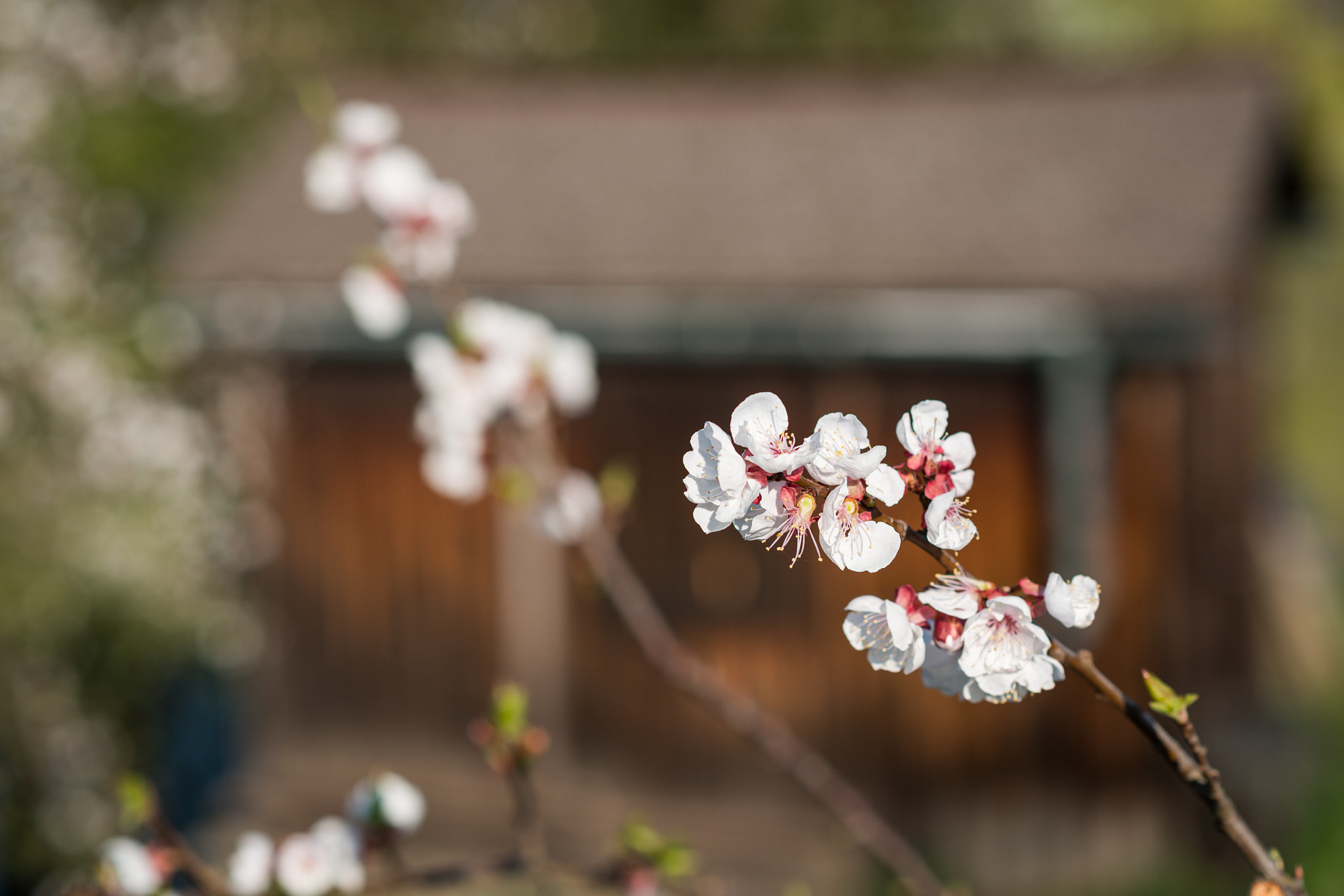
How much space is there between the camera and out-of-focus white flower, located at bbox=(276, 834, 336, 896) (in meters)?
1.73

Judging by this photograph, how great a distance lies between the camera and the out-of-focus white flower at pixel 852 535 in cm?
101

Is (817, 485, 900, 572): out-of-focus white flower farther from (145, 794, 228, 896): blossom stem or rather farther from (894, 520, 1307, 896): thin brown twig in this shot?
(145, 794, 228, 896): blossom stem

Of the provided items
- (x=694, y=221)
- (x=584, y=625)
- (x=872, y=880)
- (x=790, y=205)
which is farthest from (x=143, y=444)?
(x=872, y=880)

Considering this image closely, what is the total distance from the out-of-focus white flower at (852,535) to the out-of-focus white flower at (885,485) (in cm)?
1

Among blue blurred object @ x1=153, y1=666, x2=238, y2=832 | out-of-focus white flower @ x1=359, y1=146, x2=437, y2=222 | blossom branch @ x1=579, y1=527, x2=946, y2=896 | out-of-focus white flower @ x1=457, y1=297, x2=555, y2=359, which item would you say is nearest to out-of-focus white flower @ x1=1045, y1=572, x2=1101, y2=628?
blossom branch @ x1=579, y1=527, x2=946, y2=896

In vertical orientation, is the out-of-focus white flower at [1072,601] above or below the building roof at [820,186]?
below

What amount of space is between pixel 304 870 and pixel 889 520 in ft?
4.10

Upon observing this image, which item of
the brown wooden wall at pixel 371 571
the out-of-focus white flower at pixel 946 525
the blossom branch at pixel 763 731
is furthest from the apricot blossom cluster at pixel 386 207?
the brown wooden wall at pixel 371 571

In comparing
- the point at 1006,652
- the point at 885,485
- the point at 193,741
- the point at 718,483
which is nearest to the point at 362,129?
the point at 718,483

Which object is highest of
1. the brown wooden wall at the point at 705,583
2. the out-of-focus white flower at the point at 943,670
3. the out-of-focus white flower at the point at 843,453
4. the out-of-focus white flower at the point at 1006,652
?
the out-of-focus white flower at the point at 843,453

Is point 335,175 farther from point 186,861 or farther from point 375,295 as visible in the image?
point 186,861

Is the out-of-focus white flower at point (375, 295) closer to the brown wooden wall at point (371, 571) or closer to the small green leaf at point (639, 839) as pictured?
the small green leaf at point (639, 839)

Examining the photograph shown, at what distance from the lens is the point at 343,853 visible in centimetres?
184

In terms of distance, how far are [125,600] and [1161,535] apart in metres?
7.18
